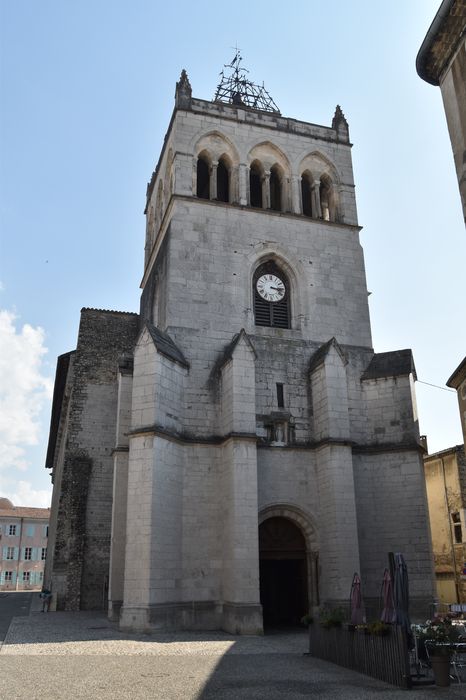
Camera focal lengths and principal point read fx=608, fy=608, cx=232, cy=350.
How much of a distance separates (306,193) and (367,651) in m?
16.7

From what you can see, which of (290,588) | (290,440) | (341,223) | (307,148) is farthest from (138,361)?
(307,148)

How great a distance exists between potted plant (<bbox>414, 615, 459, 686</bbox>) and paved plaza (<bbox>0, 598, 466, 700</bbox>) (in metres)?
0.21

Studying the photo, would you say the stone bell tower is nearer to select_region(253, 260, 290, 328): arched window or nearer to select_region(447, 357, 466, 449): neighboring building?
select_region(253, 260, 290, 328): arched window

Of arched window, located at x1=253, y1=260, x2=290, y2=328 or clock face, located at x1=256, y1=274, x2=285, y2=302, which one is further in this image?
clock face, located at x1=256, y1=274, x2=285, y2=302

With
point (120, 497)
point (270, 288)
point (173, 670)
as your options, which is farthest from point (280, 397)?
point (173, 670)

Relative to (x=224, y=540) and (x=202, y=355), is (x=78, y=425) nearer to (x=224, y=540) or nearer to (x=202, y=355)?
(x=202, y=355)

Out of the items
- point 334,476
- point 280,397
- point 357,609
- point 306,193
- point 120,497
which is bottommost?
point 357,609

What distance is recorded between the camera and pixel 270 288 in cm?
1969

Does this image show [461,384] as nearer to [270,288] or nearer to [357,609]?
[357,609]

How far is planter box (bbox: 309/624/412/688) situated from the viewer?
28.1ft

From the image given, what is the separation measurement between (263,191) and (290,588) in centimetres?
1295

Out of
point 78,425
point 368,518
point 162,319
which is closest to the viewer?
point 368,518

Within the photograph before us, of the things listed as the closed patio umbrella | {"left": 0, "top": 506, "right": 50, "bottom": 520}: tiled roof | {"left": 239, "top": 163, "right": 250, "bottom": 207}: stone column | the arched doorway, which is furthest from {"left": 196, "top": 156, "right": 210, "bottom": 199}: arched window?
{"left": 0, "top": 506, "right": 50, "bottom": 520}: tiled roof

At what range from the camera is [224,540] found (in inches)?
620
